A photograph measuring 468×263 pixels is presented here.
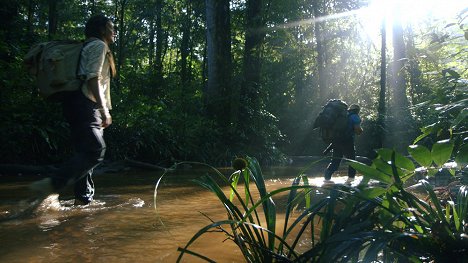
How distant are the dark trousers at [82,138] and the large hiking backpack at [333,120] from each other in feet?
16.5

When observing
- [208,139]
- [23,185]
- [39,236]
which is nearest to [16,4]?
[208,139]

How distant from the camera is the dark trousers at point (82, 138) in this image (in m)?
3.75

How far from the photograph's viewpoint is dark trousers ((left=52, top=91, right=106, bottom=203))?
375cm

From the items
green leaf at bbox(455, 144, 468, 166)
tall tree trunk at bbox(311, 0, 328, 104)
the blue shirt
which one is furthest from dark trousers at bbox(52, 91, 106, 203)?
tall tree trunk at bbox(311, 0, 328, 104)

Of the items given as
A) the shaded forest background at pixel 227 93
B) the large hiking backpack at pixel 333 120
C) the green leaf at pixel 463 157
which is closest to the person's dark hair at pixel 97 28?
the shaded forest background at pixel 227 93

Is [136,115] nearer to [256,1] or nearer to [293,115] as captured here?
[256,1]

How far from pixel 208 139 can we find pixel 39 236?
10534mm

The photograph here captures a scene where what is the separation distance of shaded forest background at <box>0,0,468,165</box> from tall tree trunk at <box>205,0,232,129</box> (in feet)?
0.10

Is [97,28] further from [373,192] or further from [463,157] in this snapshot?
[463,157]

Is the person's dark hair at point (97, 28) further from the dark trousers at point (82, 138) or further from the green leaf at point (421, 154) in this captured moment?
the green leaf at point (421, 154)

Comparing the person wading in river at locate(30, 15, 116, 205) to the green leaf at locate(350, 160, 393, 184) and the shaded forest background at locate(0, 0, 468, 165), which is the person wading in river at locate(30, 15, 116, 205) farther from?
the green leaf at locate(350, 160, 393, 184)

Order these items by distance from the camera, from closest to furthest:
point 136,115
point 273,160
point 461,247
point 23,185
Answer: point 461,247 → point 23,185 → point 136,115 → point 273,160

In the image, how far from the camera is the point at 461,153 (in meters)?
1.78

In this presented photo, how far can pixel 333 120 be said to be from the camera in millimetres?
8328
